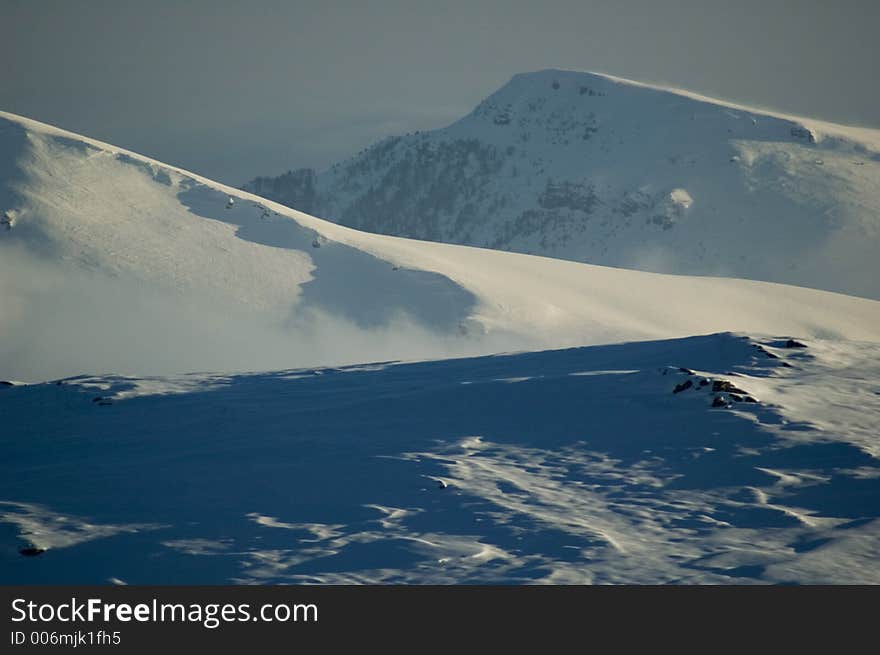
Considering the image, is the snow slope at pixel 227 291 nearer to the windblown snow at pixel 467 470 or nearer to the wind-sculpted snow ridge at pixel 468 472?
the windblown snow at pixel 467 470

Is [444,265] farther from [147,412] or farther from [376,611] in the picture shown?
[376,611]

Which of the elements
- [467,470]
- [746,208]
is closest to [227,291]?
[467,470]

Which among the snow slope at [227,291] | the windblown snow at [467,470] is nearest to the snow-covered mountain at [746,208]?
the snow slope at [227,291]

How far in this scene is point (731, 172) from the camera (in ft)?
594

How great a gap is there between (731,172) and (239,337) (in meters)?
146

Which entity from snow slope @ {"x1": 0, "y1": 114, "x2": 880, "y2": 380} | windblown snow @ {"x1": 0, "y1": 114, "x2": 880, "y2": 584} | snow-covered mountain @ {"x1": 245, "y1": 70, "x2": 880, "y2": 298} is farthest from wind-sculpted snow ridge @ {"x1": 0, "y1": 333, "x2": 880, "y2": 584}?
snow-covered mountain @ {"x1": 245, "y1": 70, "x2": 880, "y2": 298}

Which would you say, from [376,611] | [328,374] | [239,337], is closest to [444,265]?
[239,337]

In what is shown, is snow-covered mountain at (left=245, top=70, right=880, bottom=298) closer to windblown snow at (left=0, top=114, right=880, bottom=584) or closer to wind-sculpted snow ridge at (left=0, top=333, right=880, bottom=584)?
windblown snow at (left=0, top=114, right=880, bottom=584)

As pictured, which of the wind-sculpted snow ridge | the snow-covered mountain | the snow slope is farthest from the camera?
the snow-covered mountain

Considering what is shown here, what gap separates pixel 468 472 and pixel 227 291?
34.0 m

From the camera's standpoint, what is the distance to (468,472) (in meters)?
17.4

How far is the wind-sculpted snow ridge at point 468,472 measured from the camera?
1404 centimetres

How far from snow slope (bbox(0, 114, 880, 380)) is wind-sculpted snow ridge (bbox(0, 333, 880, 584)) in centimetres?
2241

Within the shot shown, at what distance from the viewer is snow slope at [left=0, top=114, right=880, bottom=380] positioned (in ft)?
153
